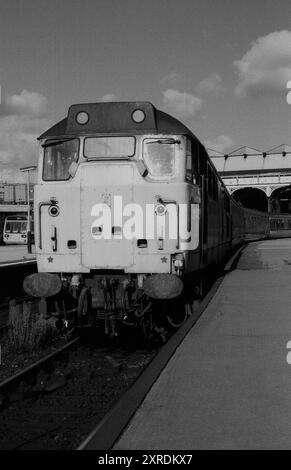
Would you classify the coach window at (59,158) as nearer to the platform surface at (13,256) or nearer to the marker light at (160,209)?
the marker light at (160,209)

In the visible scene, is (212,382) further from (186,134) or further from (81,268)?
(186,134)

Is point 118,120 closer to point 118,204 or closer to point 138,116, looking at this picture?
point 138,116

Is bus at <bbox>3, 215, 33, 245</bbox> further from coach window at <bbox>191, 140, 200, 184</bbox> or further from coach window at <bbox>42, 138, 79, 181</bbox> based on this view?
coach window at <bbox>191, 140, 200, 184</bbox>

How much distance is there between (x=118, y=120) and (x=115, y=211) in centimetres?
146

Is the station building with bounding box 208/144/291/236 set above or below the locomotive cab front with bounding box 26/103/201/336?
above

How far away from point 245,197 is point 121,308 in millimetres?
92310

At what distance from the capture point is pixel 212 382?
5.46 m

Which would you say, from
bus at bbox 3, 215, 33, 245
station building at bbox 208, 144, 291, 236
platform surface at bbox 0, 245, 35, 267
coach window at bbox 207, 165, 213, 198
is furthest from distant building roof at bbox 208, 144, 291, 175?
coach window at bbox 207, 165, 213, 198

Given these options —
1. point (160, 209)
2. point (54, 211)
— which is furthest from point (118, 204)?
point (54, 211)

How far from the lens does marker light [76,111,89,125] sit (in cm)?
941

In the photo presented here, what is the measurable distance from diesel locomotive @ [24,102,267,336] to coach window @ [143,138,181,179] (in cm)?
2

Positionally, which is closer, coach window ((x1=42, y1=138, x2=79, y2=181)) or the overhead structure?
coach window ((x1=42, y1=138, x2=79, y2=181))

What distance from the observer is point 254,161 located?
96.4 metres

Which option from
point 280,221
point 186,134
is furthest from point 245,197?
point 186,134
